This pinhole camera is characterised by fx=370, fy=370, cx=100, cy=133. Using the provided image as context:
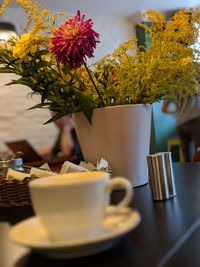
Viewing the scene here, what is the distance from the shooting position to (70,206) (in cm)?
44

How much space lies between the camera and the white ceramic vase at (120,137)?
0.83 metres

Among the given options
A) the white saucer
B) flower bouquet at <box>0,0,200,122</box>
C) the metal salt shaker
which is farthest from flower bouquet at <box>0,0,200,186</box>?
the white saucer

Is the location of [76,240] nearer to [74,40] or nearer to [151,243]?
[151,243]

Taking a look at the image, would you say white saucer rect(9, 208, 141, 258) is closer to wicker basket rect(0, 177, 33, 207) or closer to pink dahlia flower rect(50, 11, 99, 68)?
wicker basket rect(0, 177, 33, 207)

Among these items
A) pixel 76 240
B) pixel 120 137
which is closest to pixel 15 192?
pixel 120 137

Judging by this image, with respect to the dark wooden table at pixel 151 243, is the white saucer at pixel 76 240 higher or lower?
higher

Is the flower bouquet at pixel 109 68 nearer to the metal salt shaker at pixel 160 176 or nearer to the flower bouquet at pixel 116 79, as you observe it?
the flower bouquet at pixel 116 79

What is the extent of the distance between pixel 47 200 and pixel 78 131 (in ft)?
1.50

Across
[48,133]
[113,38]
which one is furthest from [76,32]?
[113,38]

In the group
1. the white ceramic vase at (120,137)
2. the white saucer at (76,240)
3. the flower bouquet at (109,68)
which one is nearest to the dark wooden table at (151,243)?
the white saucer at (76,240)

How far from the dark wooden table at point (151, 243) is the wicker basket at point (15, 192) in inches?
2.5

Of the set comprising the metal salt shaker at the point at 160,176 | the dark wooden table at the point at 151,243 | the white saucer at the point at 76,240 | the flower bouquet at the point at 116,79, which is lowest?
the dark wooden table at the point at 151,243

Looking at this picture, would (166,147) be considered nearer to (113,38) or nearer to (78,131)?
(113,38)

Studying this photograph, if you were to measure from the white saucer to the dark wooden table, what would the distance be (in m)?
0.01
